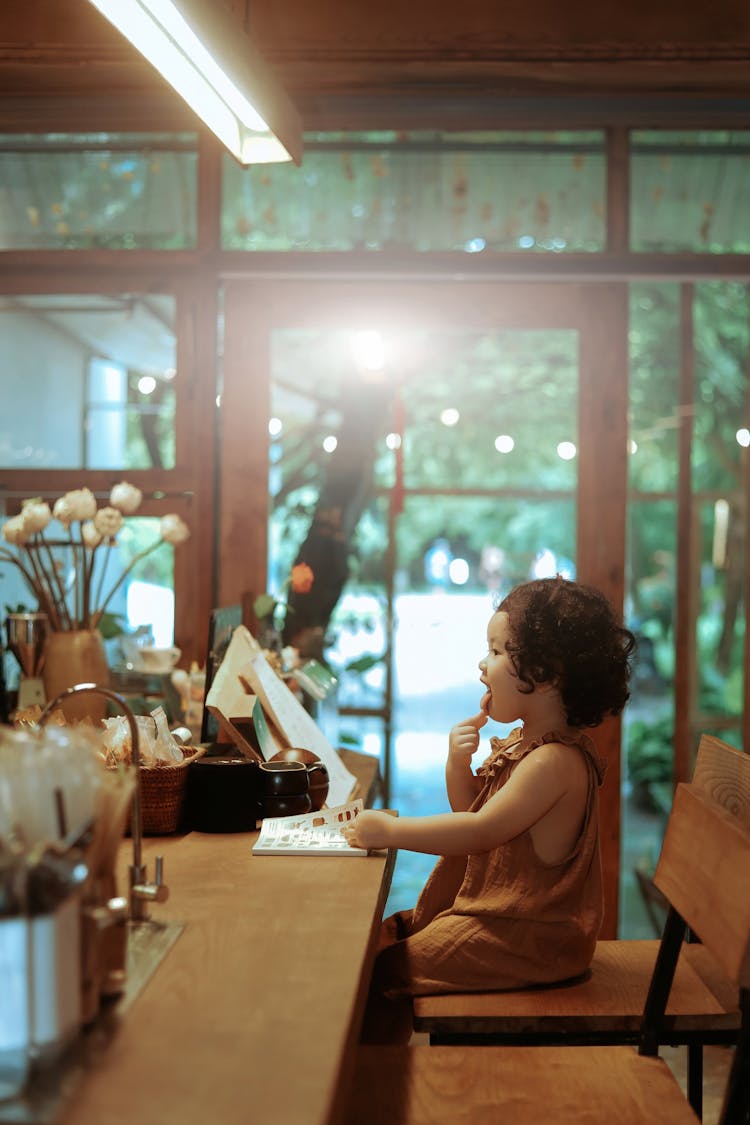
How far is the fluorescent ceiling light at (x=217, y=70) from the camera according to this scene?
5.65 feet

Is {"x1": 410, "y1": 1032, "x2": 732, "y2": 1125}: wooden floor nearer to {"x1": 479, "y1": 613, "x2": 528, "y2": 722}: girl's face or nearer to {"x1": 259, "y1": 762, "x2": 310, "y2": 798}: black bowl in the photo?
{"x1": 259, "y1": 762, "x2": 310, "y2": 798}: black bowl

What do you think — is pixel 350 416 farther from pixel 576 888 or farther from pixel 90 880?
pixel 90 880

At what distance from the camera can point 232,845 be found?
1913 millimetres

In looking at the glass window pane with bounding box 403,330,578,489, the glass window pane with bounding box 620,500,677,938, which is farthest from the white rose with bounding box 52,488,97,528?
the glass window pane with bounding box 620,500,677,938

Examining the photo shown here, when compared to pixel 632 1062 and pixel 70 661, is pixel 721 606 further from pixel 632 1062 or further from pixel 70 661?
pixel 632 1062

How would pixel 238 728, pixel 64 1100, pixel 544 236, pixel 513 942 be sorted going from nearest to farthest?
1. pixel 64 1100
2. pixel 513 942
3. pixel 238 728
4. pixel 544 236

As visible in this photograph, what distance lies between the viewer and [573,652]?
1.82 m

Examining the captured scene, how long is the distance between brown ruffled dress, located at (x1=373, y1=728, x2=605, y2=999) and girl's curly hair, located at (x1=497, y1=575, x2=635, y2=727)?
0.23 ft

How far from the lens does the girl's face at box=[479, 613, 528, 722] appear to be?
185 cm

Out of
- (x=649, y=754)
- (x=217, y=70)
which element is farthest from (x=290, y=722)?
(x=649, y=754)

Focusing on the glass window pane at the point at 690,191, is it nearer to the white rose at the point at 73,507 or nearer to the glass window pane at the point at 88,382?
the glass window pane at the point at 88,382

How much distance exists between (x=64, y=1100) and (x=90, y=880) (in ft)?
0.75

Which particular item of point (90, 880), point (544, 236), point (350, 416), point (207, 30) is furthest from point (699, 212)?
point (90, 880)

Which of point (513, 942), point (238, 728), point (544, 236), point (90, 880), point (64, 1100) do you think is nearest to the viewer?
point (64, 1100)
